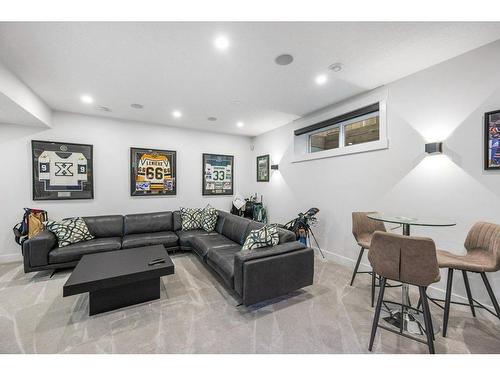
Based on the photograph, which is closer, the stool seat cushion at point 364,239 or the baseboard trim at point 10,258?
the stool seat cushion at point 364,239

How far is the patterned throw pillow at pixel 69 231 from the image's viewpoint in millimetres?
3143

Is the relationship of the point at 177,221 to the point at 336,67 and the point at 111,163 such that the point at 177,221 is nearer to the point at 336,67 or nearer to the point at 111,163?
the point at 111,163

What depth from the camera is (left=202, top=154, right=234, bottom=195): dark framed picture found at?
17.5ft

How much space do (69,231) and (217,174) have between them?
10.4 ft

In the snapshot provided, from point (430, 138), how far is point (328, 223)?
6.38 ft

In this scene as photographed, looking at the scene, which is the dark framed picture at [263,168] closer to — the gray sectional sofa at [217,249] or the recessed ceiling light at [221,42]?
the gray sectional sofa at [217,249]

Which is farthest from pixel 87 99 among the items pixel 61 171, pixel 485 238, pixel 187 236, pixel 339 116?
pixel 485 238

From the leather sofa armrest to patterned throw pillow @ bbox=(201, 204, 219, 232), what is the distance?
2.36m

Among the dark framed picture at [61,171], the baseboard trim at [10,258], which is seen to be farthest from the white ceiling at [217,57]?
the baseboard trim at [10,258]

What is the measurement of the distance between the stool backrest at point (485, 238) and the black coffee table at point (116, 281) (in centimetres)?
316

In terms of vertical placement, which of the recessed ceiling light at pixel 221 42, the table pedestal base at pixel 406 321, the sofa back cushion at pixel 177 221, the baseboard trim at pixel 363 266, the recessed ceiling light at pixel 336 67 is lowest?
the table pedestal base at pixel 406 321

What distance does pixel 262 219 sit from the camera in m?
5.32

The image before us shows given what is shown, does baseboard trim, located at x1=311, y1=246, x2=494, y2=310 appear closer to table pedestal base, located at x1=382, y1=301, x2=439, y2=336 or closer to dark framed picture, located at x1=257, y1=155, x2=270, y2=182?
table pedestal base, located at x1=382, y1=301, x2=439, y2=336

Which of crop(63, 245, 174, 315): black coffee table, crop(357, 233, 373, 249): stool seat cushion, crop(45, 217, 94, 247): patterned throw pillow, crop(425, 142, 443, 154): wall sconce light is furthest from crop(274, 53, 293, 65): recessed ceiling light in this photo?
crop(45, 217, 94, 247): patterned throw pillow
